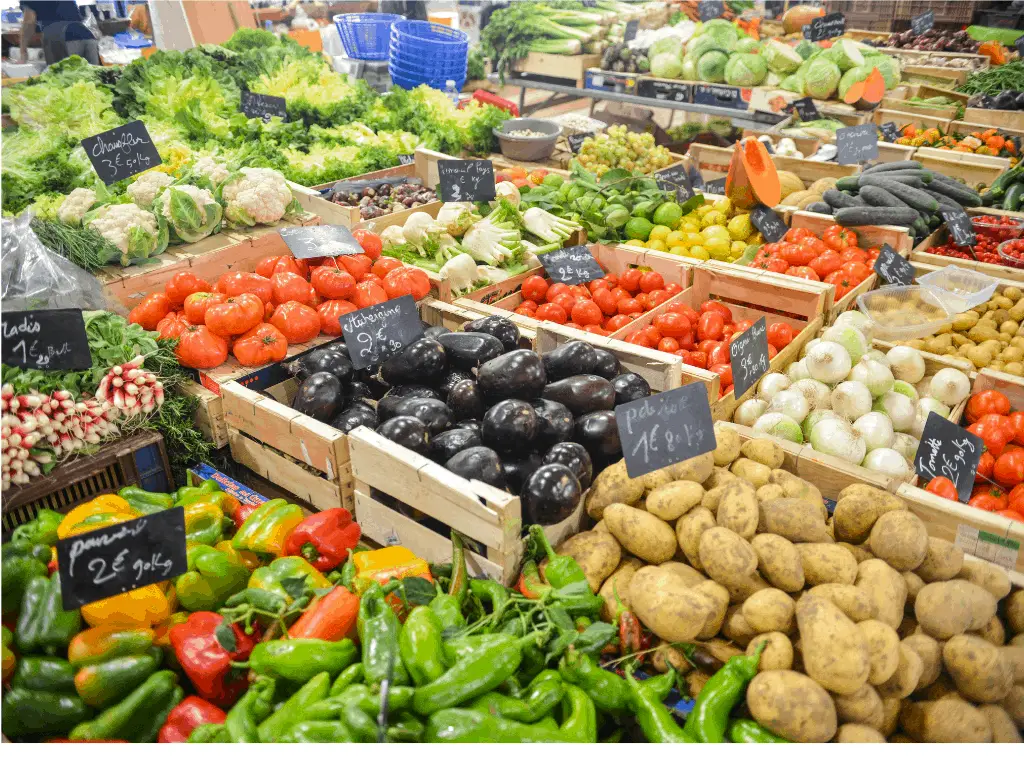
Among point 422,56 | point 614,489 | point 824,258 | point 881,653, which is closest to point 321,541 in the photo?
point 614,489

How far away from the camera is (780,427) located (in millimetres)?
2660

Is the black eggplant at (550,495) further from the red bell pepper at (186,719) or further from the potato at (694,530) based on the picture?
the red bell pepper at (186,719)

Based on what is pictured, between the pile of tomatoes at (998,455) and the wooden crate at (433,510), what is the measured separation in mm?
1492

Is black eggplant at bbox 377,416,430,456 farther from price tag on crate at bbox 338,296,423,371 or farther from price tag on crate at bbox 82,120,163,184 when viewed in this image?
price tag on crate at bbox 82,120,163,184

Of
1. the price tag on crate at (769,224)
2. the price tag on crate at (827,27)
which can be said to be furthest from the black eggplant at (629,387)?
the price tag on crate at (827,27)

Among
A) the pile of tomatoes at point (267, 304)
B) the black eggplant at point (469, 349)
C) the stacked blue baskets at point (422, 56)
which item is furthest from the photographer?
the stacked blue baskets at point (422, 56)

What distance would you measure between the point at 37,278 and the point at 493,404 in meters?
1.77

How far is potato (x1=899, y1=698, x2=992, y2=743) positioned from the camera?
5.21 feet

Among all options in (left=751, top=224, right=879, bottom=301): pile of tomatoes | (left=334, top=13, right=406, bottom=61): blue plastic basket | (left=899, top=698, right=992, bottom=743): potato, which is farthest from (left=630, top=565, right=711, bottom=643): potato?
(left=334, top=13, right=406, bottom=61): blue plastic basket

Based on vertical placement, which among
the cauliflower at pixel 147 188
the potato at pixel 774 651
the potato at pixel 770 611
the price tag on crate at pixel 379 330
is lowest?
the potato at pixel 774 651

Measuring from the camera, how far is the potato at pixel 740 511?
6.15 feet

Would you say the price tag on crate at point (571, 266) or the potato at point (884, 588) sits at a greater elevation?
the price tag on crate at point (571, 266)

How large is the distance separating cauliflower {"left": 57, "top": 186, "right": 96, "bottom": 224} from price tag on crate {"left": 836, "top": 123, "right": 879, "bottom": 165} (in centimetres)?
457

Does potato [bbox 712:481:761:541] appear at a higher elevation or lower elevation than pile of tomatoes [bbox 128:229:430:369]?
lower
